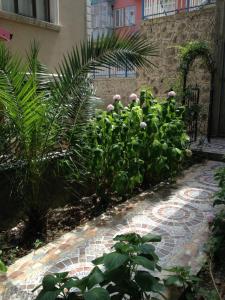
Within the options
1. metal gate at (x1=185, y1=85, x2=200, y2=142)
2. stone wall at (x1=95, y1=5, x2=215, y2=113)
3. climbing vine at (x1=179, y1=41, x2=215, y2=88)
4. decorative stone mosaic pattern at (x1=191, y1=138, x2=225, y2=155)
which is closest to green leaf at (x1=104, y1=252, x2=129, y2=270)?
decorative stone mosaic pattern at (x1=191, y1=138, x2=225, y2=155)

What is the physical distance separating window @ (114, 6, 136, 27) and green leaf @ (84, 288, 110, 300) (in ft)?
56.1

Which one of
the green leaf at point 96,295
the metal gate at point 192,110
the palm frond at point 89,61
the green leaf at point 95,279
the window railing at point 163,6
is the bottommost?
the green leaf at point 96,295

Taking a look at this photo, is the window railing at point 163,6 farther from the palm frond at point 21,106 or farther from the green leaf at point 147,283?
the green leaf at point 147,283

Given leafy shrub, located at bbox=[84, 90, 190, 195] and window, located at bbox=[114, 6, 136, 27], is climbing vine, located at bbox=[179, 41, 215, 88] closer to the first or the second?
leafy shrub, located at bbox=[84, 90, 190, 195]

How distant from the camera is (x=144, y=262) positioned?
1435 millimetres

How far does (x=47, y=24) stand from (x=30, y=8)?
369 millimetres

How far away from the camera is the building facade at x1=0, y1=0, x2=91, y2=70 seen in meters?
4.67

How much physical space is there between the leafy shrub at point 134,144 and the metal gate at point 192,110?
4.59 ft

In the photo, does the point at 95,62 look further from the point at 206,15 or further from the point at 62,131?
the point at 206,15

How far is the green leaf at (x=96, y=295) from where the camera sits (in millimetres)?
1279

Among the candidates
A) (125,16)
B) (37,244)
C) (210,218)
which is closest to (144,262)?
(37,244)

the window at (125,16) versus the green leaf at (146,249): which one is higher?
the window at (125,16)

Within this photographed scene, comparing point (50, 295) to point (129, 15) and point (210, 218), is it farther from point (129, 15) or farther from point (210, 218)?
point (129, 15)

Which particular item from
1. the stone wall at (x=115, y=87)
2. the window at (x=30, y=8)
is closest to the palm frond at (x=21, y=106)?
the window at (x=30, y=8)
